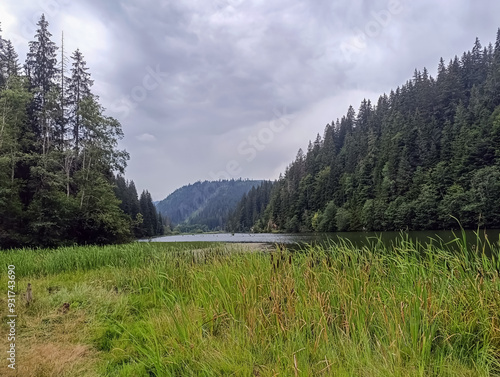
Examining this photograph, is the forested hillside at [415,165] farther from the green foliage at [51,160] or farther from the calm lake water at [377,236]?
the green foliage at [51,160]

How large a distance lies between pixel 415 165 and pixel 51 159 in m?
74.6

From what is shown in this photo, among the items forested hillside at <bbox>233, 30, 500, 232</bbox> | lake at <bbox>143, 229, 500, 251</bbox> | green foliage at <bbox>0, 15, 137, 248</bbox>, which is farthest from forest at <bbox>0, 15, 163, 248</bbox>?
forested hillside at <bbox>233, 30, 500, 232</bbox>

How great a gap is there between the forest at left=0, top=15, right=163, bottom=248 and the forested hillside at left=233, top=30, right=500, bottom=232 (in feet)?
166

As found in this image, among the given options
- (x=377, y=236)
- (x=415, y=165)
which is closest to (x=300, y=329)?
(x=377, y=236)

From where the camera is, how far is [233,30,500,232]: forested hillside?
54.3 metres

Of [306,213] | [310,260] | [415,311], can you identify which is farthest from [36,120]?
[306,213]

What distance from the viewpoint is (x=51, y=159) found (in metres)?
26.3

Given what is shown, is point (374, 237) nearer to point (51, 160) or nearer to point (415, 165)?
point (51, 160)

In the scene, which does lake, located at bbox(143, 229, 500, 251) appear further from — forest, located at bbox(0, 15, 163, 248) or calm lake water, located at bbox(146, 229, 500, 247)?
forest, located at bbox(0, 15, 163, 248)

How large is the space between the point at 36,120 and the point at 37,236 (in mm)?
15503

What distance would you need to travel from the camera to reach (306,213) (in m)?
95.4

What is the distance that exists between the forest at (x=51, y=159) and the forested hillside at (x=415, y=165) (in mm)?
50447

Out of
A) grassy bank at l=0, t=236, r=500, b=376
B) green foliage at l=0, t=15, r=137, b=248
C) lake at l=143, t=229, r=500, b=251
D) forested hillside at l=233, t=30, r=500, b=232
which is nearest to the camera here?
grassy bank at l=0, t=236, r=500, b=376

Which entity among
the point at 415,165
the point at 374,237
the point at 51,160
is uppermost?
the point at 415,165
